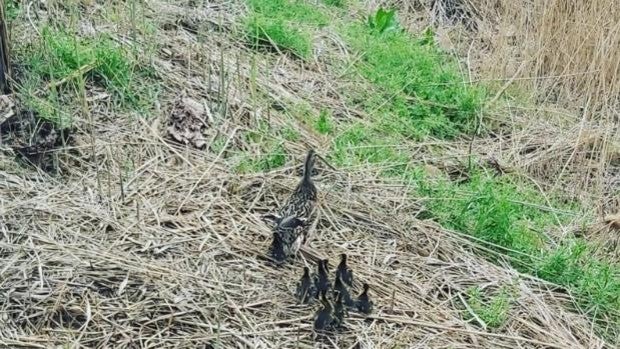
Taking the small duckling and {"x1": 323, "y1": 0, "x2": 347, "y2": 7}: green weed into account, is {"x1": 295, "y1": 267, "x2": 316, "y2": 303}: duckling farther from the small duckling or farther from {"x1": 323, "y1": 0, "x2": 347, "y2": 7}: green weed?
{"x1": 323, "y1": 0, "x2": 347, "y2": 7}: green weed

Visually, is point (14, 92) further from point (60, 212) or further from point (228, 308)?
point (228, 308)

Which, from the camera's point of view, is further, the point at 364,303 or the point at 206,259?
the point at 206,259

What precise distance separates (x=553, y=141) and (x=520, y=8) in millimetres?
1058

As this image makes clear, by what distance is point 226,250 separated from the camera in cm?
253

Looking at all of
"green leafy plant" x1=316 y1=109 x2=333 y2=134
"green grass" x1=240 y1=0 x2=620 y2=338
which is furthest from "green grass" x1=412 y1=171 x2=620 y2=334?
"green leafy plant" x1=316 y1=109 x2=333 y2=134

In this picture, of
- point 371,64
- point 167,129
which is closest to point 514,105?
point 371,64

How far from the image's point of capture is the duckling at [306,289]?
2.30 metres

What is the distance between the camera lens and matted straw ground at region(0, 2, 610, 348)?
2225 mm

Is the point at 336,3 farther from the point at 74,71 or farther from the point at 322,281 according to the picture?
the point at 322,281

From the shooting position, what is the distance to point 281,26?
3947 millimetres

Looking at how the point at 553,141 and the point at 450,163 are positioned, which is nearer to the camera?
the point at 450,163

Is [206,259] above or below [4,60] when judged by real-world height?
below

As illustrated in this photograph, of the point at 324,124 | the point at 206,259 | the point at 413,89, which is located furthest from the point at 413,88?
the point at 206,259

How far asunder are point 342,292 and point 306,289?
0.11 m
